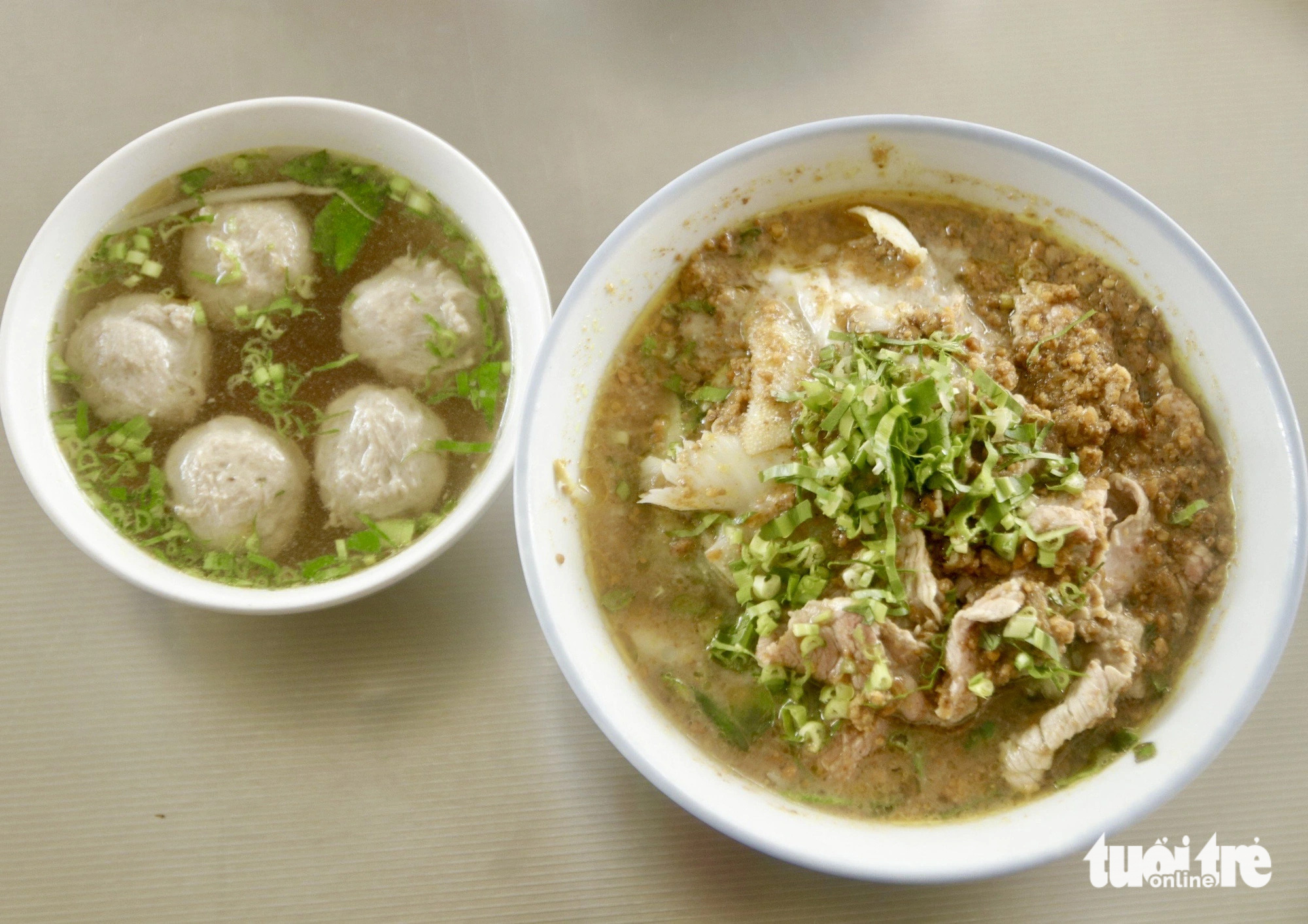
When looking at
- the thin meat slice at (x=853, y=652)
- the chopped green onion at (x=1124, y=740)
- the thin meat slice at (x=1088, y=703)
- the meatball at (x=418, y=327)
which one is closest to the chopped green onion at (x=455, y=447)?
the meatball at (x=418, y=327)

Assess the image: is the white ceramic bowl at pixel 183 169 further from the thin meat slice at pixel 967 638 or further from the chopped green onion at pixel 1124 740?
the chopped green onion at pixel 1124 740

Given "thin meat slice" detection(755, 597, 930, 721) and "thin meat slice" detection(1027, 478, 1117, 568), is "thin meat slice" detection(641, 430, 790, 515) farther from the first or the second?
"thin meat slice" detection(1027, 478, 1117, 568)

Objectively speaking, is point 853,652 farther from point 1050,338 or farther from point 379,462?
Result: point 379,462

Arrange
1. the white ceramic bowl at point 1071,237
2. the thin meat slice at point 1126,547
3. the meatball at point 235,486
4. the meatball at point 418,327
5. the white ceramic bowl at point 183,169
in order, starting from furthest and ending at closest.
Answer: the meatball at point 418,327, the meatball at point 235,486, the white ceramic bowl at point 183,169, the thin meat slice at point 1126,547, the white ceramic bowl at point 1071,237

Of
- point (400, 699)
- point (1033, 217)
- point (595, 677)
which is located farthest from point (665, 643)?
point (1033, 217)

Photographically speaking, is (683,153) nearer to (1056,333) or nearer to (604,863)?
(1056,333)
